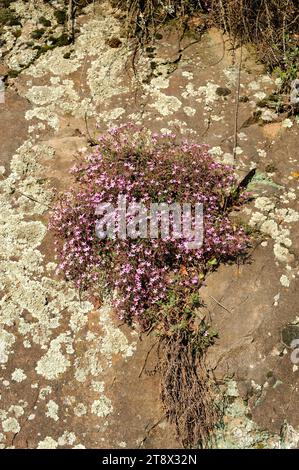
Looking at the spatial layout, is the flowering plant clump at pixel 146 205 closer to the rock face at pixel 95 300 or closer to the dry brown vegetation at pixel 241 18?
the rock face at pixel 95 300

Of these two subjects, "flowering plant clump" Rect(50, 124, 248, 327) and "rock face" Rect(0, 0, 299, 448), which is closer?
"rock face" Rect(0, 0, 299, 448)

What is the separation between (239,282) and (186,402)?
1.20m

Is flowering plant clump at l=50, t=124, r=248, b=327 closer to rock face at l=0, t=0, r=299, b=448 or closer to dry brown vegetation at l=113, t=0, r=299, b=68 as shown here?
rock face at l=0, t=0, r=299, b=448

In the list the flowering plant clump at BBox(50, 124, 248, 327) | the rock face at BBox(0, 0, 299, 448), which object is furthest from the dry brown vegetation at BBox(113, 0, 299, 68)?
the flowering plant clump at BBox(50, 124, 248, 327)

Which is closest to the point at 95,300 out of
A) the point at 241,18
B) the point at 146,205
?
the point at 146,205

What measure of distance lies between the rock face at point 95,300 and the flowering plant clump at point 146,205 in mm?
177

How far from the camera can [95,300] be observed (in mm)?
5043

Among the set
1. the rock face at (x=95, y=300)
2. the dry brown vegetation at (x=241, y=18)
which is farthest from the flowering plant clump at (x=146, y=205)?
the dry brown vegetation at (x=241, y=18)

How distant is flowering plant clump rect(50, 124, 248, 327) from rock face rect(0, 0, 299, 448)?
18cm

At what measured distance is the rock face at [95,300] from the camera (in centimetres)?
452

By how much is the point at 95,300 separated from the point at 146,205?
1034 mm

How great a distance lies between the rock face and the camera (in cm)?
452

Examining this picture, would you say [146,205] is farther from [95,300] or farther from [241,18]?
[241,18]

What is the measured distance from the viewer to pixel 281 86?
6316 millimetres
